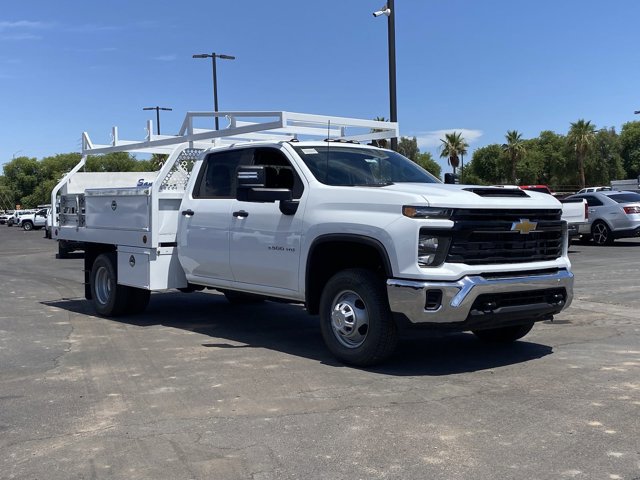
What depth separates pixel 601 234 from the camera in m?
20.6

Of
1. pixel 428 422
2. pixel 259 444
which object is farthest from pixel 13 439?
pixel 428 422

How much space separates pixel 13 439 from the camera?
4555 millimetres

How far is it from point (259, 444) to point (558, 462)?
5.88ft

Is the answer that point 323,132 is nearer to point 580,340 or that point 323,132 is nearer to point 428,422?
point 580,340

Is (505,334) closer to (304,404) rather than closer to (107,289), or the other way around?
(304,404)

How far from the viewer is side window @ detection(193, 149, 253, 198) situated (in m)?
7.73

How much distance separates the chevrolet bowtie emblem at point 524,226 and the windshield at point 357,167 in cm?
134

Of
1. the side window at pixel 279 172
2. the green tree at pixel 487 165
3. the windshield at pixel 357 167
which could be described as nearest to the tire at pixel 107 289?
the side window at pixel 279 172

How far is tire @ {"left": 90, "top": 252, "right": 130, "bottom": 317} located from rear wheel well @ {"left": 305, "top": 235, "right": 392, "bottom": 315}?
3529 mm

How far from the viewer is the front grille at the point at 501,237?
18.8ft

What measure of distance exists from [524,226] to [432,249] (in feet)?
3.22

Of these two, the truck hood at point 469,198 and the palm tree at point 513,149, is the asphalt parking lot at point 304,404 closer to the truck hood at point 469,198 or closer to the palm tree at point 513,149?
the truck hood at point 469,198

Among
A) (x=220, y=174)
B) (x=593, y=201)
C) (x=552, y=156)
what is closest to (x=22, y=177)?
(x=552, y=156)

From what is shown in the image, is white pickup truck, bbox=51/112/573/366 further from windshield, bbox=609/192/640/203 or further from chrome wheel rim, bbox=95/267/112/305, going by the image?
windshield, bbox=609/192/640/203
